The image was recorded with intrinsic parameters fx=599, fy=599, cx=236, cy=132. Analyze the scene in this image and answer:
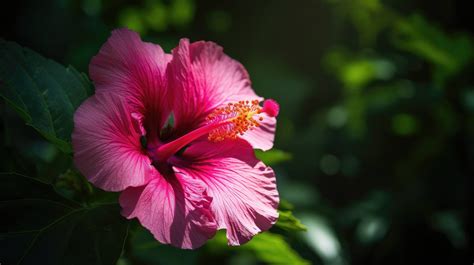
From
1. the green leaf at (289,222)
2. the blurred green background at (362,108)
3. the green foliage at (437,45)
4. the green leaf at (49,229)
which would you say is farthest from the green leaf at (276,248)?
the green foliage at (437,45)

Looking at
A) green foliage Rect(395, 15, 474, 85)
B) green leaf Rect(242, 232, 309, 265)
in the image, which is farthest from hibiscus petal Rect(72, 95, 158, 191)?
green foliage Rect(395, 15, 474, 85)

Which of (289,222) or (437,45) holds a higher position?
(289,222)

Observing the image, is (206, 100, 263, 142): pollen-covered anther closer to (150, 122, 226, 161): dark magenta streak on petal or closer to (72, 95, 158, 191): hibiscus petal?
(150, 122, 226, 161): dark magenta streak on petal

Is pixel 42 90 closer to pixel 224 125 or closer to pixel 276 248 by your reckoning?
pixel 224 125

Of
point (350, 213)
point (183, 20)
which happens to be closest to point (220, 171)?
point (183, 20)

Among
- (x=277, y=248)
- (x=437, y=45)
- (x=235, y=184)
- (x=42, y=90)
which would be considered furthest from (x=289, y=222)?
(x=437, y=45)

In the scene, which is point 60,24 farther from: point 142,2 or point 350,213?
point 350,213

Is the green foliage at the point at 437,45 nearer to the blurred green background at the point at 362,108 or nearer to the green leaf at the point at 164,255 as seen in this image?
the blurred green background at the point at 362,108

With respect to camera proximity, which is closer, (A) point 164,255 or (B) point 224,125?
(B) point 224,125
